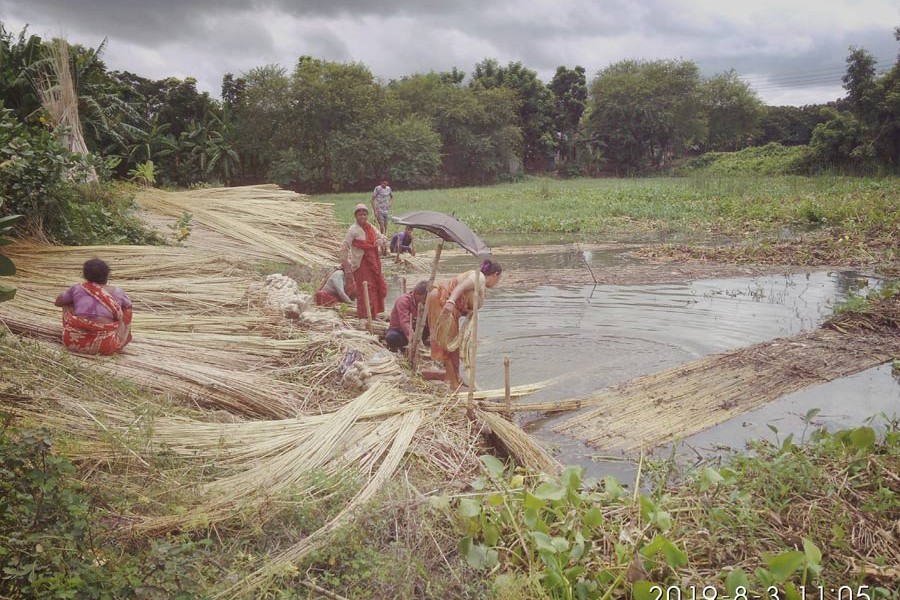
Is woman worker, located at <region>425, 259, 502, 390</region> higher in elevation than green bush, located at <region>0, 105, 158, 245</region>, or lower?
lower

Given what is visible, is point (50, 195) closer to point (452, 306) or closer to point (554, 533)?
point (452, 306)

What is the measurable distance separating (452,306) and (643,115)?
37822 millimetres

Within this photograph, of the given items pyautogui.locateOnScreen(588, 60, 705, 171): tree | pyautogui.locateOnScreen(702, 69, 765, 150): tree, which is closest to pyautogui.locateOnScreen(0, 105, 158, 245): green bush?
pyautogui.locateOnScreen(588, 60, 705, 171): tree

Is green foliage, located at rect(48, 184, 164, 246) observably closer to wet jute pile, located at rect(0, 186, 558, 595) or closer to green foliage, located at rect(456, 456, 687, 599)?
wet jute pile, located at rect(0, 186, 558, 595)

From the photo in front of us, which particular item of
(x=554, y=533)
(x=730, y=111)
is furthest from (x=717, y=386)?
(x=730, y=111)

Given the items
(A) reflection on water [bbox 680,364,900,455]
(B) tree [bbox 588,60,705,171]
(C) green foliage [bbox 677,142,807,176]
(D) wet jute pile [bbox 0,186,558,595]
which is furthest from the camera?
(B) tree [bbox 588,60,705,171]

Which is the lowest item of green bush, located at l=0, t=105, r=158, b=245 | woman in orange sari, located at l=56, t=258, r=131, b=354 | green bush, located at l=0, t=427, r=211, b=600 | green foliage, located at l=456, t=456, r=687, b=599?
green foliage, located at l=456, t=456, r=687, b=599

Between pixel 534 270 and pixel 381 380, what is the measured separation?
24.3ft

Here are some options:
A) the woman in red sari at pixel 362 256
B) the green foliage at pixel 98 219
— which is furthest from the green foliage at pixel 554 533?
the green foliage at pixel 98 219

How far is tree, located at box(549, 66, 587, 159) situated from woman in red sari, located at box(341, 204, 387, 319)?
121ft

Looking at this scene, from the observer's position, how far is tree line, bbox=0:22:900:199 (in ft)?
73.3

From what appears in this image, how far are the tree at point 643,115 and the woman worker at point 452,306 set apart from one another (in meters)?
37.1

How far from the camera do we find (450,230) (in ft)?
14.8

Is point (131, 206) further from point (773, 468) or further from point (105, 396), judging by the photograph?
point (773, 468)
